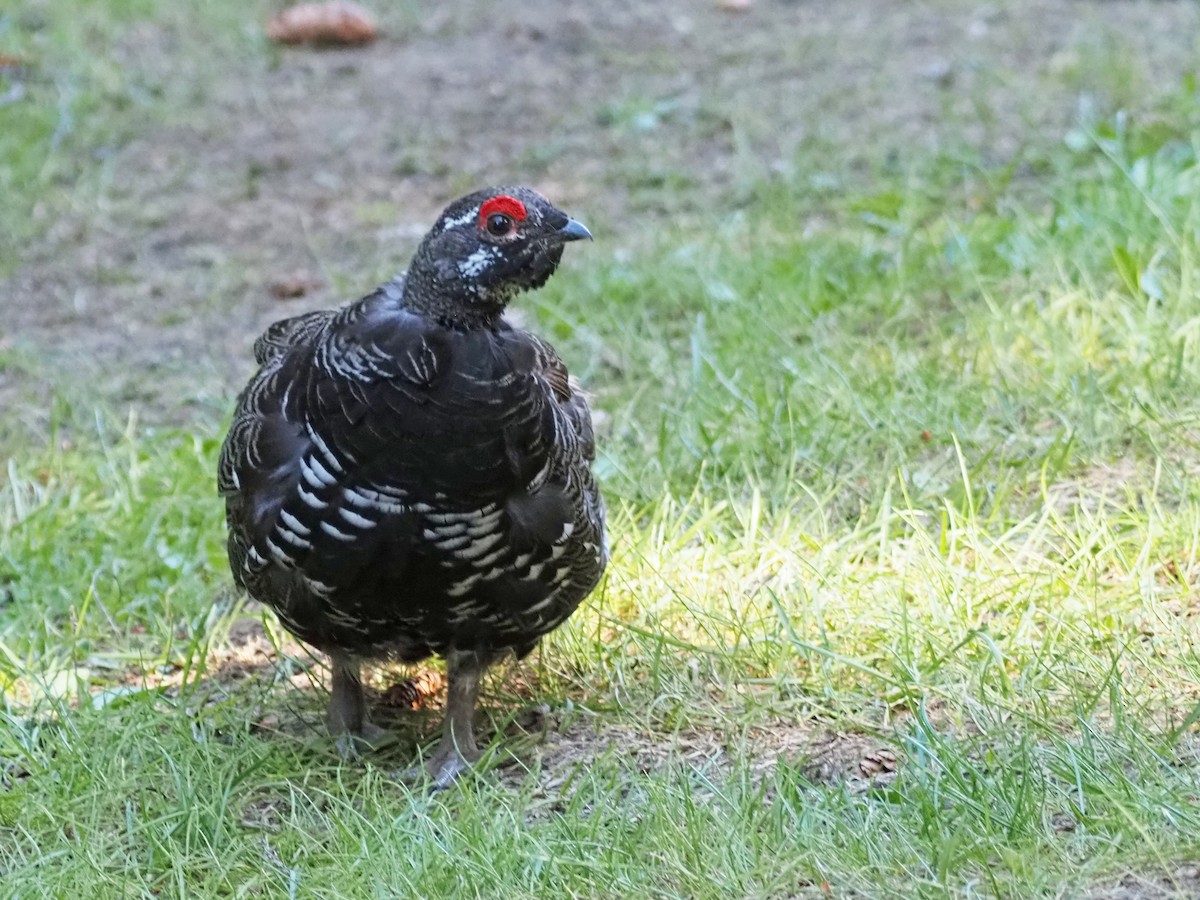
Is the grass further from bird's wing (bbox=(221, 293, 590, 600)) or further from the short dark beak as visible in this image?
the short dark beak

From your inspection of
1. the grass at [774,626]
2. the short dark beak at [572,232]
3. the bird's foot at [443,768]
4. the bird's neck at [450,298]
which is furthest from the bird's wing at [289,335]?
the bird's foot at [443,768]

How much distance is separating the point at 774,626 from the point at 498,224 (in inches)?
53.6

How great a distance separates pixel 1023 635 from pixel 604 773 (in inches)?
44.6

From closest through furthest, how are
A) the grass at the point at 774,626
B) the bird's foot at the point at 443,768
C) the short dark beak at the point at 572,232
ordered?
the grass at the point at 774,626, the short dark beak at the point at 572,232, the bird's foot at the point at 443,768

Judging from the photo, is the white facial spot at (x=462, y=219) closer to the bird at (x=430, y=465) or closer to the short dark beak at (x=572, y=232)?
the bird at (x=430, y=465)

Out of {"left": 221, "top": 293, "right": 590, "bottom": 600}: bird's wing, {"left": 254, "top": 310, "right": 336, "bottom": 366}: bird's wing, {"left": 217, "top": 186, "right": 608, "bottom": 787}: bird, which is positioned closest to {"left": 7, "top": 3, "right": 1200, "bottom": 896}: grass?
{"left": 217, "top": 186, "right": 608, "bottom": 787}: bird

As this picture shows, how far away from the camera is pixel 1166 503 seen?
446cm

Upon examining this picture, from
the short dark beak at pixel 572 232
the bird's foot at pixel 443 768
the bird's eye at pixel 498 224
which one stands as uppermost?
the bird's eye at pixel 498 224

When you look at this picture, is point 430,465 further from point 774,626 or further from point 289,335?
point 774,626

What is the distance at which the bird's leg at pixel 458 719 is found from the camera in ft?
12.6

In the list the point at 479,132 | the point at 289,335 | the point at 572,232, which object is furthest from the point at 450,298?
the point at 479,132

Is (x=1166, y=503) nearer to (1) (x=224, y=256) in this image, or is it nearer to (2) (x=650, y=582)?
(2) (x=650, y=582)

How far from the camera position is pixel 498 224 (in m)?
3.55

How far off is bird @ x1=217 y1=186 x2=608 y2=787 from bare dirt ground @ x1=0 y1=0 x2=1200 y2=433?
2.31 metres
